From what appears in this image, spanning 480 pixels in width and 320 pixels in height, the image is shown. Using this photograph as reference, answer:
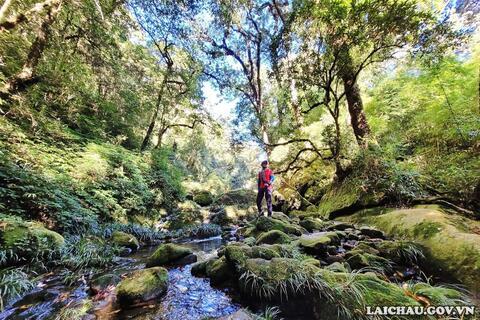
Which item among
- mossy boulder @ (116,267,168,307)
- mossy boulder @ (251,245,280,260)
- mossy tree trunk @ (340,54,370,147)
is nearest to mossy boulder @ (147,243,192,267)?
mossy boulder @ (116,267,168,307)

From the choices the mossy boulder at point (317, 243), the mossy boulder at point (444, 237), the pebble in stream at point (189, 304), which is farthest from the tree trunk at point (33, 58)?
the mossy boulder at point (444, 237)

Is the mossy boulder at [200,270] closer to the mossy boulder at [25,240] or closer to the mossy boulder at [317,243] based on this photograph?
the mossy boulder at [317,243]

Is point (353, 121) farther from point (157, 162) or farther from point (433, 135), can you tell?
point (157, 162)

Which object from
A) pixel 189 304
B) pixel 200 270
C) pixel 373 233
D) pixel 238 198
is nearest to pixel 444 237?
pixel 373 233

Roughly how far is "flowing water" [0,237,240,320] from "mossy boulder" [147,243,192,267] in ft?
2.87

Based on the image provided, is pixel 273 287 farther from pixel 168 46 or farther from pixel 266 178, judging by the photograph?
pixel 168 46

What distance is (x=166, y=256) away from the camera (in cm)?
531

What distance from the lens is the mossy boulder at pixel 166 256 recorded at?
5234 millimetres

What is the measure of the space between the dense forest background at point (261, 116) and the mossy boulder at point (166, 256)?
1068 mm

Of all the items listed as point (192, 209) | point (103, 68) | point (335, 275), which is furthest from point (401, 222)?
point (103, 68)

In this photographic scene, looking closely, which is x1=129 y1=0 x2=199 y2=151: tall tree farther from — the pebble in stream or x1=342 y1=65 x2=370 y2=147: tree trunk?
the pebble in stream

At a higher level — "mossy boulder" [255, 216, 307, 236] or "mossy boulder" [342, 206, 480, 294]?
"mossy boulder" [342, 206, 480, 294]

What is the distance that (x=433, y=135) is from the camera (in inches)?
287

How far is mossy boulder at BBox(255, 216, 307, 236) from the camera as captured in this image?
6191 mm
